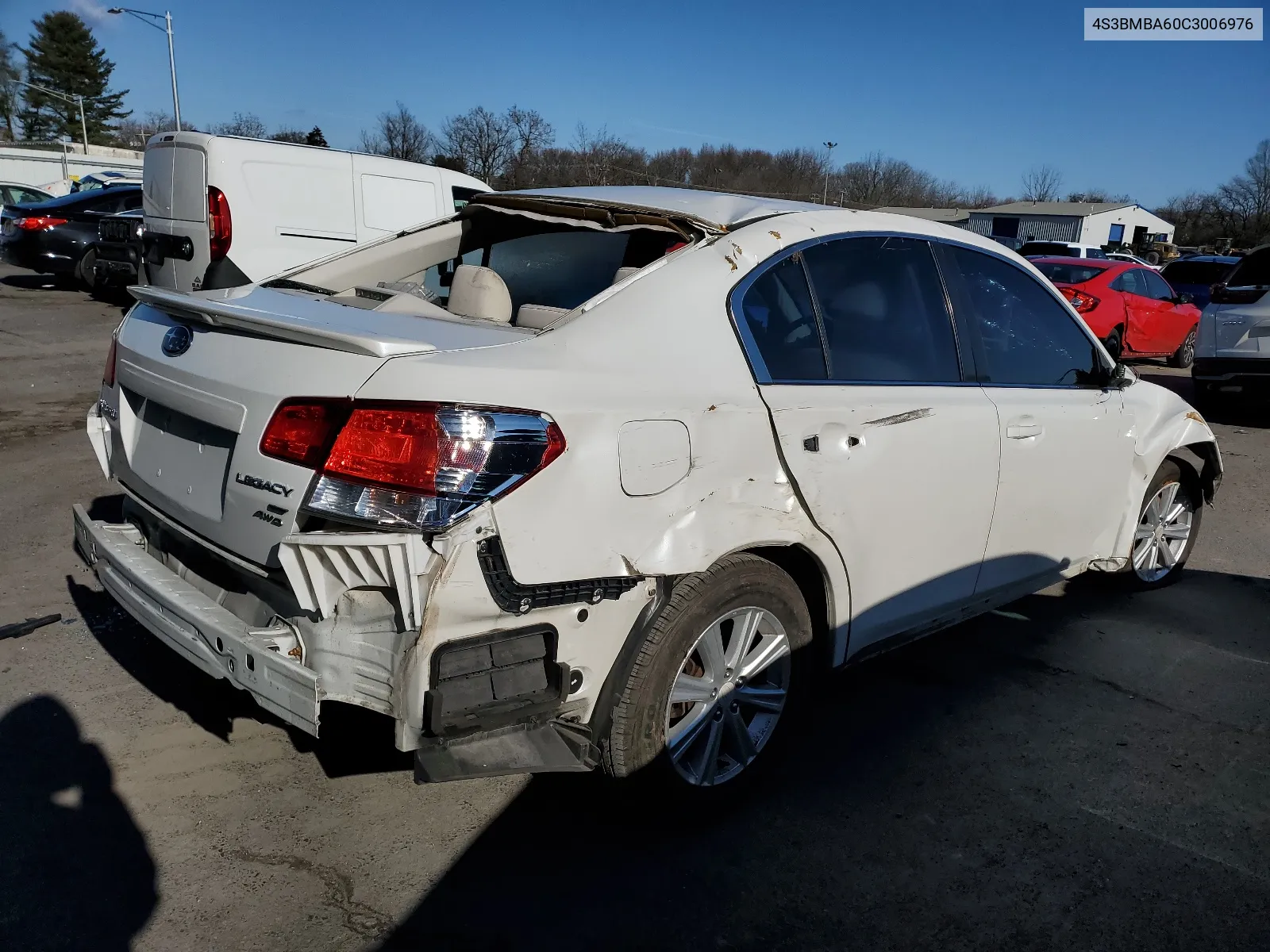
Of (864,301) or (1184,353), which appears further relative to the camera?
(1184,353)

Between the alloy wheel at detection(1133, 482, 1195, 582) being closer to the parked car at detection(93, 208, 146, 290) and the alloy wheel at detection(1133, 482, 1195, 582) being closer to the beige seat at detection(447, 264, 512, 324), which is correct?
the beige seat at detection(447, 264, 512, 324)

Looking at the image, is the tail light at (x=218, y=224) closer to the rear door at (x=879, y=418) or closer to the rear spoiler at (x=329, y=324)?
the rear spoiler at (x=329, y=324)

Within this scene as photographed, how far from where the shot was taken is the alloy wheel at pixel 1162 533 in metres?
5.00

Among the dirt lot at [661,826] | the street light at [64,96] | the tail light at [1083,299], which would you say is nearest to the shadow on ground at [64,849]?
the dirt lot at [661,826]

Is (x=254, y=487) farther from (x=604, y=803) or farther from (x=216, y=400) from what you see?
(x=604, y=803)

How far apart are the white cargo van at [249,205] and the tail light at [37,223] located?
6.96 m

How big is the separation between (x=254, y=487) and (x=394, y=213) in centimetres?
814

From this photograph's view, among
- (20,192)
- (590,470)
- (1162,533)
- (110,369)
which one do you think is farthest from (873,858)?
(20,192)

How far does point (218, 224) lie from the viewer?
8.78 m

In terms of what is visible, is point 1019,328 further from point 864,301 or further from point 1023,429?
point 864,301

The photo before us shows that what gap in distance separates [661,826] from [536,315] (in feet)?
5.52

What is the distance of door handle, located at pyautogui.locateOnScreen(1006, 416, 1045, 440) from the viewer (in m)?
3.62

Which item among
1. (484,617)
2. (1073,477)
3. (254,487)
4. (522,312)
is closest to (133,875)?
(254,487)

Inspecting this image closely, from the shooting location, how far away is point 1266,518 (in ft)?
22.9
